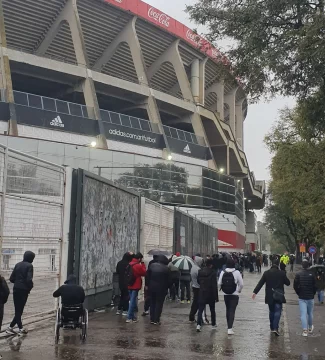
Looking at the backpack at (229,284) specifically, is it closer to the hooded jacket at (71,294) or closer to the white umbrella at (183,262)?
the hooded jacket at (71,294)

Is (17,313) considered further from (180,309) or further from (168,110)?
(168,110)

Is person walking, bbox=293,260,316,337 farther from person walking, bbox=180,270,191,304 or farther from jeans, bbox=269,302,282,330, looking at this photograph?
person walking, bbox=180,270,191,304

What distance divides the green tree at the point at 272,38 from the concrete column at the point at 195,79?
41388 mm

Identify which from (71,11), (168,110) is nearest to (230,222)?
(168,110)

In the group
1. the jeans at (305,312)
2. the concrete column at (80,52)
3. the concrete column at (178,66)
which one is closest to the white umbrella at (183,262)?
the jeans at (305,312)

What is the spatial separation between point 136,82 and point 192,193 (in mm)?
14368

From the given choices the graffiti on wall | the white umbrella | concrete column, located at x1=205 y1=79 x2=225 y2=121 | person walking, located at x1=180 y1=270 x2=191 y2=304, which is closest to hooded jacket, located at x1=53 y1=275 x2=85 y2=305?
the graffiti on wall

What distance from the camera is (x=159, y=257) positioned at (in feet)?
35.8

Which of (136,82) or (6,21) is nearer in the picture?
(6,21)

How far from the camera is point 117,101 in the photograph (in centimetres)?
5284

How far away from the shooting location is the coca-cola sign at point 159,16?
50.2 m

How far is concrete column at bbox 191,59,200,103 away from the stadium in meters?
0.12

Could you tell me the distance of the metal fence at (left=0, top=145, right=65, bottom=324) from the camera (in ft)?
27.7

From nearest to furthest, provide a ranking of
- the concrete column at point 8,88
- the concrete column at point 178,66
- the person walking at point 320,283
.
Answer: the person walking at point 320,283 < the concrete column at point 8,88 < the concrete column at point 178,66
